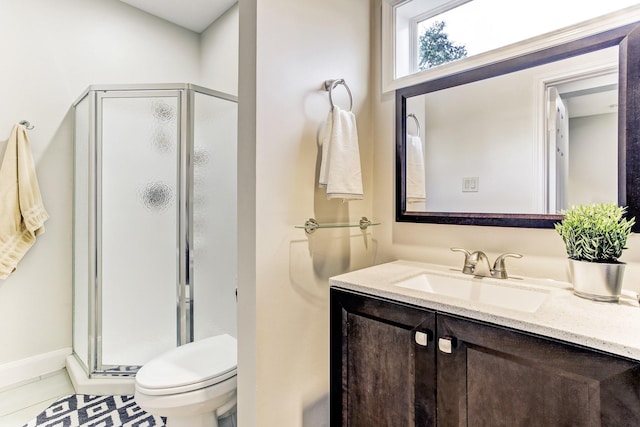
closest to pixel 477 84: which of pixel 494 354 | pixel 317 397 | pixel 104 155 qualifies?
pixel 494 354

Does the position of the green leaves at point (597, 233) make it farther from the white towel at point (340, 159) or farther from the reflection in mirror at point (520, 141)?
the white towel at point (340, 159)

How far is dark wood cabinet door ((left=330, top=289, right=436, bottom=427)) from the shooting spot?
912 mm

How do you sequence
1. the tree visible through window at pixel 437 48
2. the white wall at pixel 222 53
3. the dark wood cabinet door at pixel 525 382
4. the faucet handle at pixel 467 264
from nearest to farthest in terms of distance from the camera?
1. the dark wood cabinet door at pixel 525 382
2. the faucet handle at pixel 467 264
3. the tree visible through window at pixel 437 48
4. the white wall at pixel 222 53

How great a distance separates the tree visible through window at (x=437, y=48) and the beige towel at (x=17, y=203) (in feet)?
7.81

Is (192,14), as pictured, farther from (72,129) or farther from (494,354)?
(494,354)

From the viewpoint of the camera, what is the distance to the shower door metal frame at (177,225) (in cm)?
196

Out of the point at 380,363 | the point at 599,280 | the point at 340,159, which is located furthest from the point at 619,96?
the point at 380,363

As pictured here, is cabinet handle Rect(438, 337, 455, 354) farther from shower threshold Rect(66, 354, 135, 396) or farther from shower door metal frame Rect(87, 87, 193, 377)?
shower threshold Rect(66, 354, 135, 396)

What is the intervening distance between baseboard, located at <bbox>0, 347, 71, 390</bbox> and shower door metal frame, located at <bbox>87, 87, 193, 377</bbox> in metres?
0.41

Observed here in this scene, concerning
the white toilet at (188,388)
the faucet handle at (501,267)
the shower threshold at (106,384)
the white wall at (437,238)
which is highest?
the white wall at (437,238)

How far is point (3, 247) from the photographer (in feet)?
6.12

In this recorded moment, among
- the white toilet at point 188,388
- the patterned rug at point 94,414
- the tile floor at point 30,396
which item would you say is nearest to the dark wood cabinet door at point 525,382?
the white toilet at point 188,388

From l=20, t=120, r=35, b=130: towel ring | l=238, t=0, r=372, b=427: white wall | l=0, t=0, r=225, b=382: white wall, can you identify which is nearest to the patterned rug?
l=0, t=0, r=225, b=382: white wall

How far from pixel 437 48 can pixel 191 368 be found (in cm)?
191
